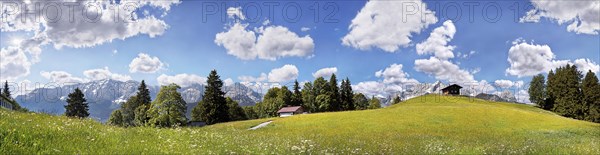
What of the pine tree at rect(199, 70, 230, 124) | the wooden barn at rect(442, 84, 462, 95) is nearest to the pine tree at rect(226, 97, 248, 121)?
the pine tree at rect(199, 70, 230, 124)

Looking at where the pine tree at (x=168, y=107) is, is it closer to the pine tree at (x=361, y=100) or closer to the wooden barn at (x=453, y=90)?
the wooden barn at (x=453, y=90)

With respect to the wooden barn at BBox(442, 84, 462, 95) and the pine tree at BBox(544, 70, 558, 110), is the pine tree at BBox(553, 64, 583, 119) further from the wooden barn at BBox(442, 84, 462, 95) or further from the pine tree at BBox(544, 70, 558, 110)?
the wooden barn at BBox(442, 84, 462, 95)

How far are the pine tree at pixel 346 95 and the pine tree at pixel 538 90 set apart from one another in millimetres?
54770

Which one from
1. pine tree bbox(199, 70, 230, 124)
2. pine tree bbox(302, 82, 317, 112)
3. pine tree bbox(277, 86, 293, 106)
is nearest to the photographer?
pine tree bbox(199, 70, 230, 124)

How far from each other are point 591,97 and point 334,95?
5684 cm

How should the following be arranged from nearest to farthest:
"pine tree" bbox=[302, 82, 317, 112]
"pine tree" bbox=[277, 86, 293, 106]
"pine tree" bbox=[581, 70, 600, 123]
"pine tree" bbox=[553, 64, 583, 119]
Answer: "pine tree" bbox=[581, 70, 600, 123], "pine tree" bbox=[553, 64, 583, 119], "pine tree" bbox=[302, 82, 317, 112], "pine tree" bbox=[277, 86, 293, 106]

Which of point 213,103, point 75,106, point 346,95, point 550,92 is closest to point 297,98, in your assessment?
point 346,95

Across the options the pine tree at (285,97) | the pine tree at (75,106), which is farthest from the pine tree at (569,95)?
the pine tree at (75,106)

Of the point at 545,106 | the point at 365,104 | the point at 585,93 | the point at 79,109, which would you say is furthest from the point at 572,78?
the point at 79,109

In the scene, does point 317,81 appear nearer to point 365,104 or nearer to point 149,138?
point 365,104

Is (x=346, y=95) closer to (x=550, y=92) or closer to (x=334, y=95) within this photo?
(x=334, y=95)

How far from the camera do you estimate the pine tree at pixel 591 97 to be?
8146 cm

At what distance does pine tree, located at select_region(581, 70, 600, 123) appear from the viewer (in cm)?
8146

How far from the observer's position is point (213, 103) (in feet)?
Answer: 275
